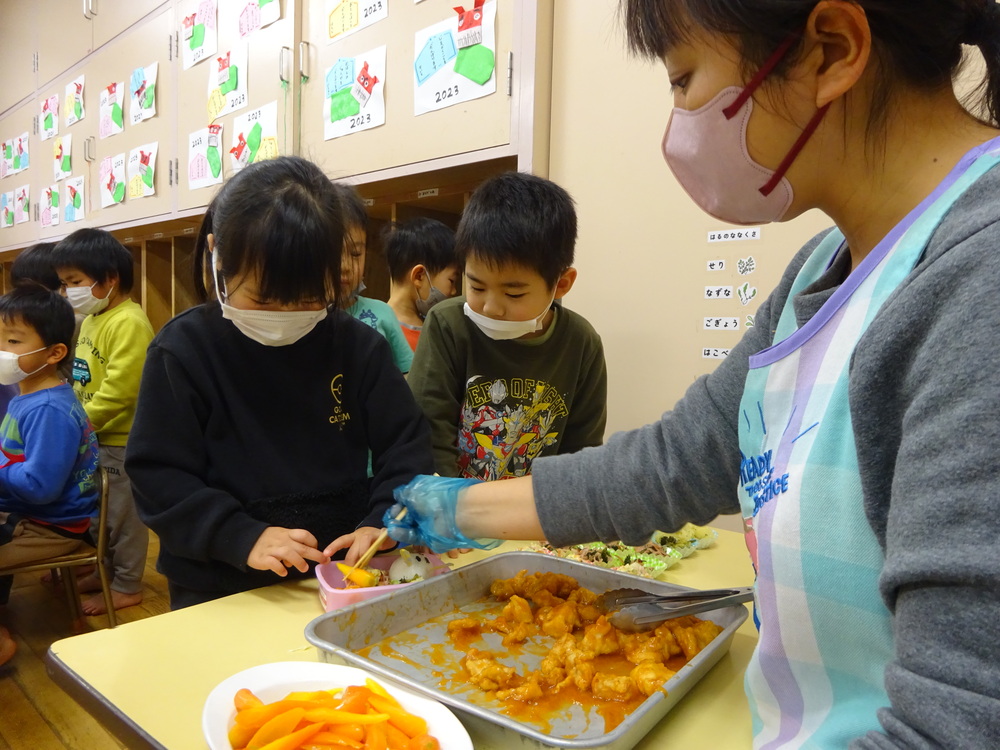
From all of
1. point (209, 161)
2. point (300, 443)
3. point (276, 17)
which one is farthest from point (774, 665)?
point (209, 161)

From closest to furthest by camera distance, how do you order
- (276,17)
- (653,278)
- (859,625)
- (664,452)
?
(859,625) → (664,452) → (653,278) → (276,17)

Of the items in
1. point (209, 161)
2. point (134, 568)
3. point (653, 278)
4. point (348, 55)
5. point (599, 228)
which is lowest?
point (134, 568)

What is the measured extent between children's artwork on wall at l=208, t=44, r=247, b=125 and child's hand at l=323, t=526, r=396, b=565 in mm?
2454

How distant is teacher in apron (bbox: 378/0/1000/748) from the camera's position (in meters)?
0.33

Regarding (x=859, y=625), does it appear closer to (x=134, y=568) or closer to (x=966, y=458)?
(x=966, y=458)

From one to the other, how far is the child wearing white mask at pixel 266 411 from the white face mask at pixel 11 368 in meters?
1.37

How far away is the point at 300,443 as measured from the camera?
1158 mm

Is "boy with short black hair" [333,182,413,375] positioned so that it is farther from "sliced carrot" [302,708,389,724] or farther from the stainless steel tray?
"sliced carrot" [302,708,389,724]

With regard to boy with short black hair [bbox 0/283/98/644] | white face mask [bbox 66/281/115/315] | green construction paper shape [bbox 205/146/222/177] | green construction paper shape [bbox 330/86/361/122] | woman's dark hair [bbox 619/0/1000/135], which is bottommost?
boy with short black hair [bbox 0/283/98/644]

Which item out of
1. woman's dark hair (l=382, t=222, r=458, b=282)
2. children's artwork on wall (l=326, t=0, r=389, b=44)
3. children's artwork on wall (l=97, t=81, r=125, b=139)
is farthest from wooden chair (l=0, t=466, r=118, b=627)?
children's artwork on wall (l=97, t=81, r=125, b=139)

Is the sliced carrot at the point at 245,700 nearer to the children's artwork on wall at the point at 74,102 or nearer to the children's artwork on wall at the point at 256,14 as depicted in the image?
the children's artwork on wall at the point at 256,14

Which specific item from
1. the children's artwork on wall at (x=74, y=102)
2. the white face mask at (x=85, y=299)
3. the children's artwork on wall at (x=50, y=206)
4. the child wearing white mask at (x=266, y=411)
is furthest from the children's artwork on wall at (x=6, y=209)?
the child wearing white mask at (x=266, y=411)

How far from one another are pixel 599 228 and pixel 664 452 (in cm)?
127

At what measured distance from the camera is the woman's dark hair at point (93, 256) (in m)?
2.61
